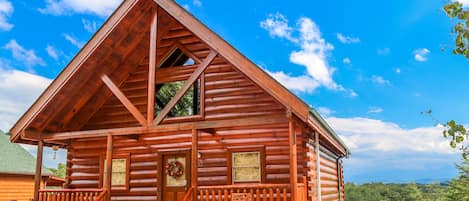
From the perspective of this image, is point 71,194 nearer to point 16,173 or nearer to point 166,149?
point 166,149

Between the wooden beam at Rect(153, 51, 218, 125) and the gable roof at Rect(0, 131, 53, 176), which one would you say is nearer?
the wooden beam at Rect(153, 51, 218, 125)

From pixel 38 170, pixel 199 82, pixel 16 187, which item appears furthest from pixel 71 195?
pixel 16 187

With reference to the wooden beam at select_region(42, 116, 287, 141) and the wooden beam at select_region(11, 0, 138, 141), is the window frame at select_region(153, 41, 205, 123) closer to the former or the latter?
the wooden beam at select_region(42, 116, 287, 141)

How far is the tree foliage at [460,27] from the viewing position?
125 inches

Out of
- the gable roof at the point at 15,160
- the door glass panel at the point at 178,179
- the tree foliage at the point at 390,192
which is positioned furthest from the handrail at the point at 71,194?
the tree foliage at the point at 390,192

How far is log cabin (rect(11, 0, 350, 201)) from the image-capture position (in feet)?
34.9

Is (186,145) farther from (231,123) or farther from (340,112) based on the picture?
(340,112)

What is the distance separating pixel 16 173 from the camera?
23547mm

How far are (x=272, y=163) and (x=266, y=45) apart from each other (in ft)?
126

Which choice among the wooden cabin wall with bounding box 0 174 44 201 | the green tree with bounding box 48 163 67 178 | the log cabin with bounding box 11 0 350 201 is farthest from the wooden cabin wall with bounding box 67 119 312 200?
the green tree with bounding box 48 163 67 178

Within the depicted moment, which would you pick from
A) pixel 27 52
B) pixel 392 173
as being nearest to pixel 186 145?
pixel 392 173

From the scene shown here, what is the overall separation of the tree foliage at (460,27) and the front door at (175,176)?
949 centimetres

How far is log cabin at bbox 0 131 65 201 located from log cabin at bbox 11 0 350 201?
11.6 m

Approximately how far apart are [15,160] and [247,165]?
719 inches
